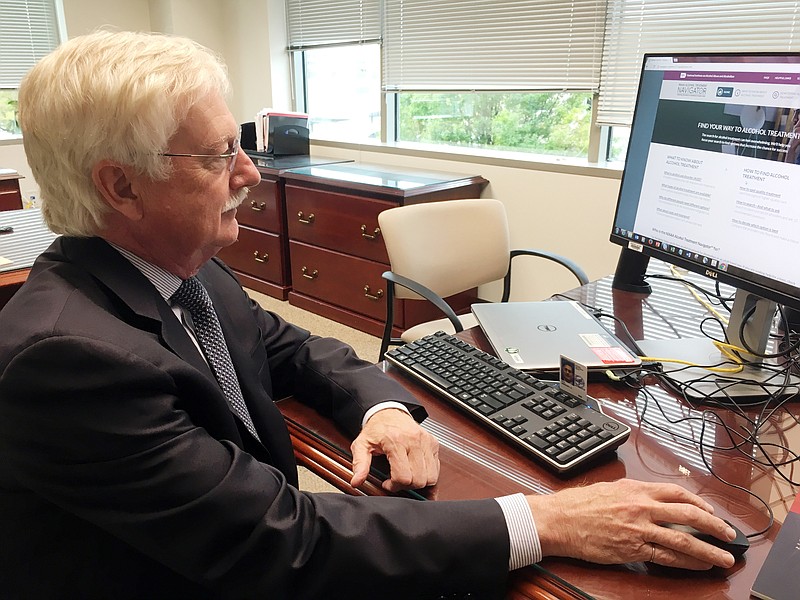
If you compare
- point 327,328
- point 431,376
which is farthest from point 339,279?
point 431,376

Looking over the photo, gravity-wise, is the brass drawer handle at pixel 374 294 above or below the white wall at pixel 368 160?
below

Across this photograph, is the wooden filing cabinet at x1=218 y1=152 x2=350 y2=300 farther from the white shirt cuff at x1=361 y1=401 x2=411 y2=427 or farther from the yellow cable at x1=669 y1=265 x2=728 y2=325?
the white shirt cuff at x1=361 y1=401 x2=411 y2=427

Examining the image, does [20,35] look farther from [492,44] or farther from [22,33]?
[492,44]

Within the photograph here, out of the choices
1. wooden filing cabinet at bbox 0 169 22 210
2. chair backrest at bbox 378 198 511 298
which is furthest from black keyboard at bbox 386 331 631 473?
wooden filing cabinet at bbox 0 169 22 210

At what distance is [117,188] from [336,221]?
256 cm

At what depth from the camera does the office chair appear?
2.22 metres

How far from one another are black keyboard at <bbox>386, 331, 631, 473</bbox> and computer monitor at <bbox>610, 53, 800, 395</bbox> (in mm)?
337

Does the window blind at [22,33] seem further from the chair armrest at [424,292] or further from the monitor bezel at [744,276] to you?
the monitor bezel at [744,276]

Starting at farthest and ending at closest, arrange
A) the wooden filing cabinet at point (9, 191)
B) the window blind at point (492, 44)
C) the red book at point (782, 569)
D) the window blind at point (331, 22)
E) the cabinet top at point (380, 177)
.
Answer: the window blind at point (331, 22) < the wooden filing cabinet at point (9, 191) < the cabinet top at point (380, 177) < the window blind at point (492, 44) < the red book at point (782, 569)

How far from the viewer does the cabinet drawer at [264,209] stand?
3.80 metres

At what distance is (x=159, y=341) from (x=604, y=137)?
2670mm

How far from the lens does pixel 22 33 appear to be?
4.43m

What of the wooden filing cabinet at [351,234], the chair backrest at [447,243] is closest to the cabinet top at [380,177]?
the wooden filing cabinet at [351,234]

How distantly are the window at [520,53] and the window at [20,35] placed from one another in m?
1.72
